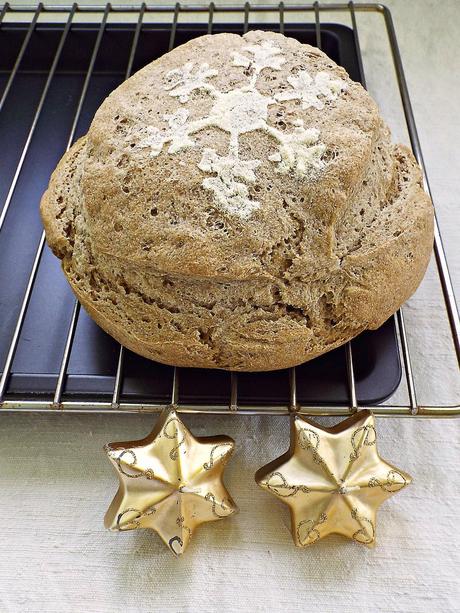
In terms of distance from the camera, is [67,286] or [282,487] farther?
[67,286]

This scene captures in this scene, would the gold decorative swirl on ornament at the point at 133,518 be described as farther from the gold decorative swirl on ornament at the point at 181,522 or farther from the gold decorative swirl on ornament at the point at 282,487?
the gold decorative swirl on ornament at the point at 282,487

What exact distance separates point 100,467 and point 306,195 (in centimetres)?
53

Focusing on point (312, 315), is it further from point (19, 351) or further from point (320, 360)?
point (19, 351)

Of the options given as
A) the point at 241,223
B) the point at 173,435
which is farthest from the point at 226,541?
the point at 241,223

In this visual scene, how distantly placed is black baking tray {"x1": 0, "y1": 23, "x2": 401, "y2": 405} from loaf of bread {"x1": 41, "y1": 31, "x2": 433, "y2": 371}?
0.17 ft

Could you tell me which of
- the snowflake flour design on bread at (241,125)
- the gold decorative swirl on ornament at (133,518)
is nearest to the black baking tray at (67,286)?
the gold decorative swirl on ornament at (133,518)

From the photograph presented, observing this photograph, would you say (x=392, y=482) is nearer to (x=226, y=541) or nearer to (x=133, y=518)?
(x=226, y=541)

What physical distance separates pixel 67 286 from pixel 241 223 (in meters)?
0.39

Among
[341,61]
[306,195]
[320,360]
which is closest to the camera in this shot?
[306,195]

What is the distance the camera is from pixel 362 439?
0.87 meters

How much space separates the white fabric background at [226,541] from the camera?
87 centimetres

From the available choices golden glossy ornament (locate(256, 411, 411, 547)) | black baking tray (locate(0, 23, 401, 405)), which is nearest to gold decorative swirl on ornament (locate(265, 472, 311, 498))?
golden glossy ornament (locate(256, 411, 411, 547))

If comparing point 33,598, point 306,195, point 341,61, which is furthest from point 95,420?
point 341,61

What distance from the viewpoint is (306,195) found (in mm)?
862
